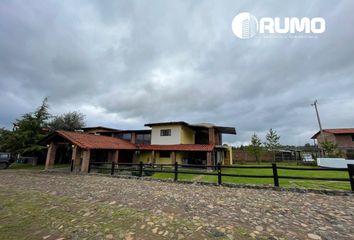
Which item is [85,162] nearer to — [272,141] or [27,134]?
[27,134]

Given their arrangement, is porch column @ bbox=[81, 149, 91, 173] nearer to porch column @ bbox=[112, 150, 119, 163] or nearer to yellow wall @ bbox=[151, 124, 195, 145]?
porch column @ bbox=[112, 150, 119, 163]

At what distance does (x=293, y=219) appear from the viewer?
4.52 meters

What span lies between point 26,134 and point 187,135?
59.8 feet

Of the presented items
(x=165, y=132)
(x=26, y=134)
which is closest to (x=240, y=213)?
(x=165, y=132)

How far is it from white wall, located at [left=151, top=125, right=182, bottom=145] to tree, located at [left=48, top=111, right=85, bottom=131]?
12.0 meters

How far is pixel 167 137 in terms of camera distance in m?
21.7

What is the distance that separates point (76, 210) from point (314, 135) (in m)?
45.9

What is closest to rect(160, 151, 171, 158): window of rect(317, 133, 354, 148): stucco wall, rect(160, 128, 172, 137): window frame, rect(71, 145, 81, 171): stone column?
rect(160, 128, 172, 137): window frame

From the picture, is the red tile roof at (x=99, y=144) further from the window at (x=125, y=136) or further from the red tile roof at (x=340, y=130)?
the red tile roof at (x=340, y=130)

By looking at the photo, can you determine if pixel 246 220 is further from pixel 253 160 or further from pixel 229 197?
pixel 253 160

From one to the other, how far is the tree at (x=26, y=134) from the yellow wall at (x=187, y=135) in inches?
618

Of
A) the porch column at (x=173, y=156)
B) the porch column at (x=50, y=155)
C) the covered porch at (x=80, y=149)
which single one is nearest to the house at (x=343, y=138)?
the porch column at (x=173, y=156)

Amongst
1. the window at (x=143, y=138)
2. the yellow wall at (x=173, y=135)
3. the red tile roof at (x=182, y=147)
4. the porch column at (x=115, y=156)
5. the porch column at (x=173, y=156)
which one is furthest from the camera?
the window at (x=143, y=138)

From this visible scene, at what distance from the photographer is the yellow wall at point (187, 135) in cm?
2168
